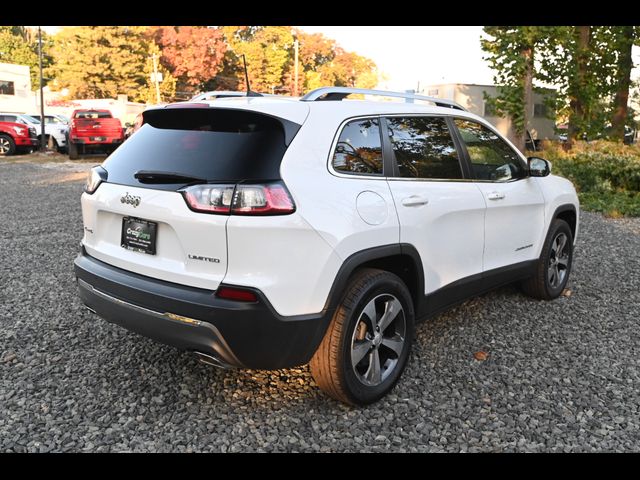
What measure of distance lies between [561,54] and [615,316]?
15.2 metres

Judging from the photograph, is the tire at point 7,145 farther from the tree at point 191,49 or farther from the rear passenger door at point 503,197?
the tree at point 191,49

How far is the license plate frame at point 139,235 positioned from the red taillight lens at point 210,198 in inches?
11.6

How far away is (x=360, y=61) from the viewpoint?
7338 centimetres

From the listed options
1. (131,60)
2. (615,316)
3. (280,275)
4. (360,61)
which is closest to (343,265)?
(280,275)

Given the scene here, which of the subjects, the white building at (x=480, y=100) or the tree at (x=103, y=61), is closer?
the white building at (x=480, y=100)

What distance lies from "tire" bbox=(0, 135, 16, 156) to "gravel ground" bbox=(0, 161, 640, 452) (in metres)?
21.0

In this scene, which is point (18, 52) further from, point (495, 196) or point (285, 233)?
point (285, 233)

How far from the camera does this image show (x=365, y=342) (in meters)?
3.12

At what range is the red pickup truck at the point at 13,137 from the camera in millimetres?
22844

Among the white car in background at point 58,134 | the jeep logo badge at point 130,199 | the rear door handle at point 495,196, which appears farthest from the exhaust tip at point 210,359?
the white car in background at point 58,134

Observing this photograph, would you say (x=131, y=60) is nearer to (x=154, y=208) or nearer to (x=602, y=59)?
(x=602, y=59)

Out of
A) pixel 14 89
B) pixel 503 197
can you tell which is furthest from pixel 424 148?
pixel 14 89

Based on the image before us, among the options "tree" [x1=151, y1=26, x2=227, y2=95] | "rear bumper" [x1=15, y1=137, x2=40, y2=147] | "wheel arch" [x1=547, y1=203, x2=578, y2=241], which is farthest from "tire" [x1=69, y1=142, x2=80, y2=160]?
"tree" [x1=151, y1=26, x2=227, y2=95]
